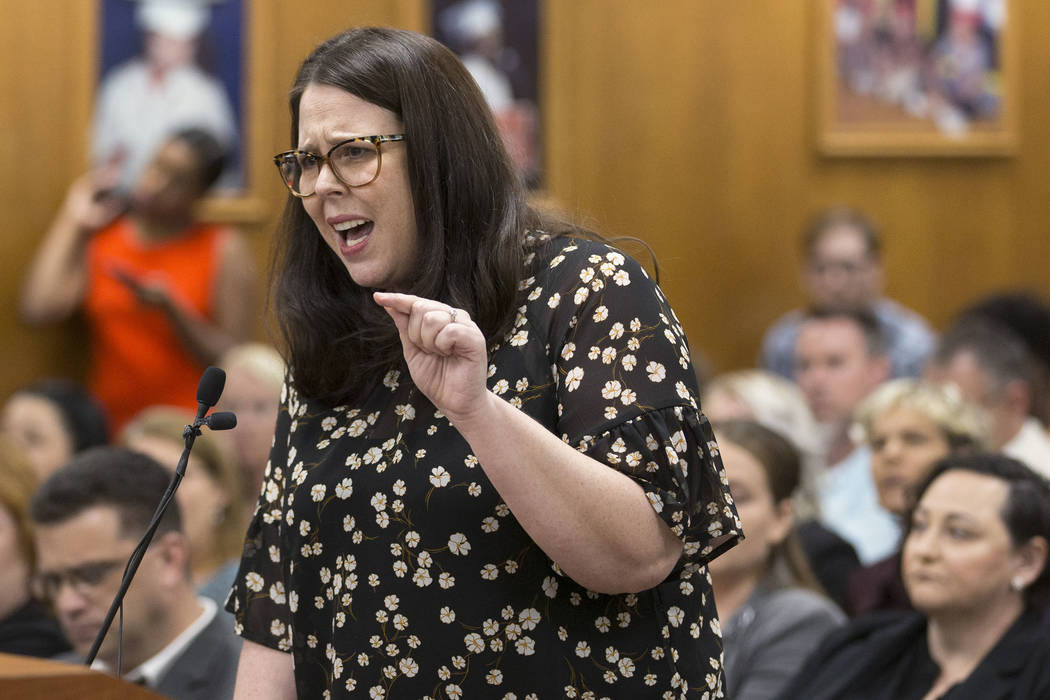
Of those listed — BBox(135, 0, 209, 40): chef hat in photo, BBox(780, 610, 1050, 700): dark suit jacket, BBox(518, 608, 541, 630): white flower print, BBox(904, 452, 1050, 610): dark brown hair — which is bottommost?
BBox(780, 610, 1050, 700): dark suit jacket

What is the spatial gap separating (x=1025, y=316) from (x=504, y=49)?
220cm

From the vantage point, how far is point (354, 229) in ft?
5.24

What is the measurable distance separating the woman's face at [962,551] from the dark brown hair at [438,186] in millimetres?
1315

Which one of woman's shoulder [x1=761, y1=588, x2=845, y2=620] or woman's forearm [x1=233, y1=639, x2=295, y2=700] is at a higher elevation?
woman's forearm [x1=233, y1=639, x2=295, y2=700]

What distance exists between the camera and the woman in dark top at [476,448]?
4.54 feet

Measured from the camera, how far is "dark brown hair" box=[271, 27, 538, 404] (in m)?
1.56

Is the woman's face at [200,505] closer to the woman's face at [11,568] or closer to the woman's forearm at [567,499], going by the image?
the woman's face at [11,568]

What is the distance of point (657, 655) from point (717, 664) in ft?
0.33

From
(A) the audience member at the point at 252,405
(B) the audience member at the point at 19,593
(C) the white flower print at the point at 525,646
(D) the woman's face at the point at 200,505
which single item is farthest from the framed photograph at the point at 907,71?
(C) the white flower print at the point at 525,646

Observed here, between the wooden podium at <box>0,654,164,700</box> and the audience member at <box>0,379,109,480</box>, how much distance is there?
125 inches

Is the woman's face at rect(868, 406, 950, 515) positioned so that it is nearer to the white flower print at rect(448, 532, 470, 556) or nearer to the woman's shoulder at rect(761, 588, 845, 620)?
the woman's shoulder at rect(761, 588, 845, 620)

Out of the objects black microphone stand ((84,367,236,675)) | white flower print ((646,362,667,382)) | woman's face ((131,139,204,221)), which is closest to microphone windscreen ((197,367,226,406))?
black microphone stand ((84,367,236,675))

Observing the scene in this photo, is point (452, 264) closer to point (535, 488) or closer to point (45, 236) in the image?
point (535, 488)

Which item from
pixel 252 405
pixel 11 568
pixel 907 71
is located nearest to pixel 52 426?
pixel 252 405
